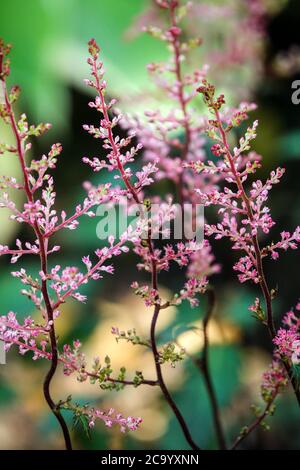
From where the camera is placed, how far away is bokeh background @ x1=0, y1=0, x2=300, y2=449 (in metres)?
0.82

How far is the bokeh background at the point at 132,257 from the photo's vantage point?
2.69ft

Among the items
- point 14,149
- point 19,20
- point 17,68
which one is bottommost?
point 14,149

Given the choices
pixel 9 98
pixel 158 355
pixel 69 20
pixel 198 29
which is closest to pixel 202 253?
pixel 158 355

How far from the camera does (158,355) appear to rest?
0.39 m

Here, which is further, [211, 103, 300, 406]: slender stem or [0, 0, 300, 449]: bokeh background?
[0, 0, 300, 449]: bokeh background

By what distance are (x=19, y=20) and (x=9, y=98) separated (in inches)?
38.8

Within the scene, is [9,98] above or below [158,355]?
above

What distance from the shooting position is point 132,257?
1.20m

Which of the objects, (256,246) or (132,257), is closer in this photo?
(256,246)

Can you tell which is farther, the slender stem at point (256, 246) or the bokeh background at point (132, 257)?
the bokeh background at point (132, 257)

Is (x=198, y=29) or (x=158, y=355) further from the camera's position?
(x=198, y=29)
